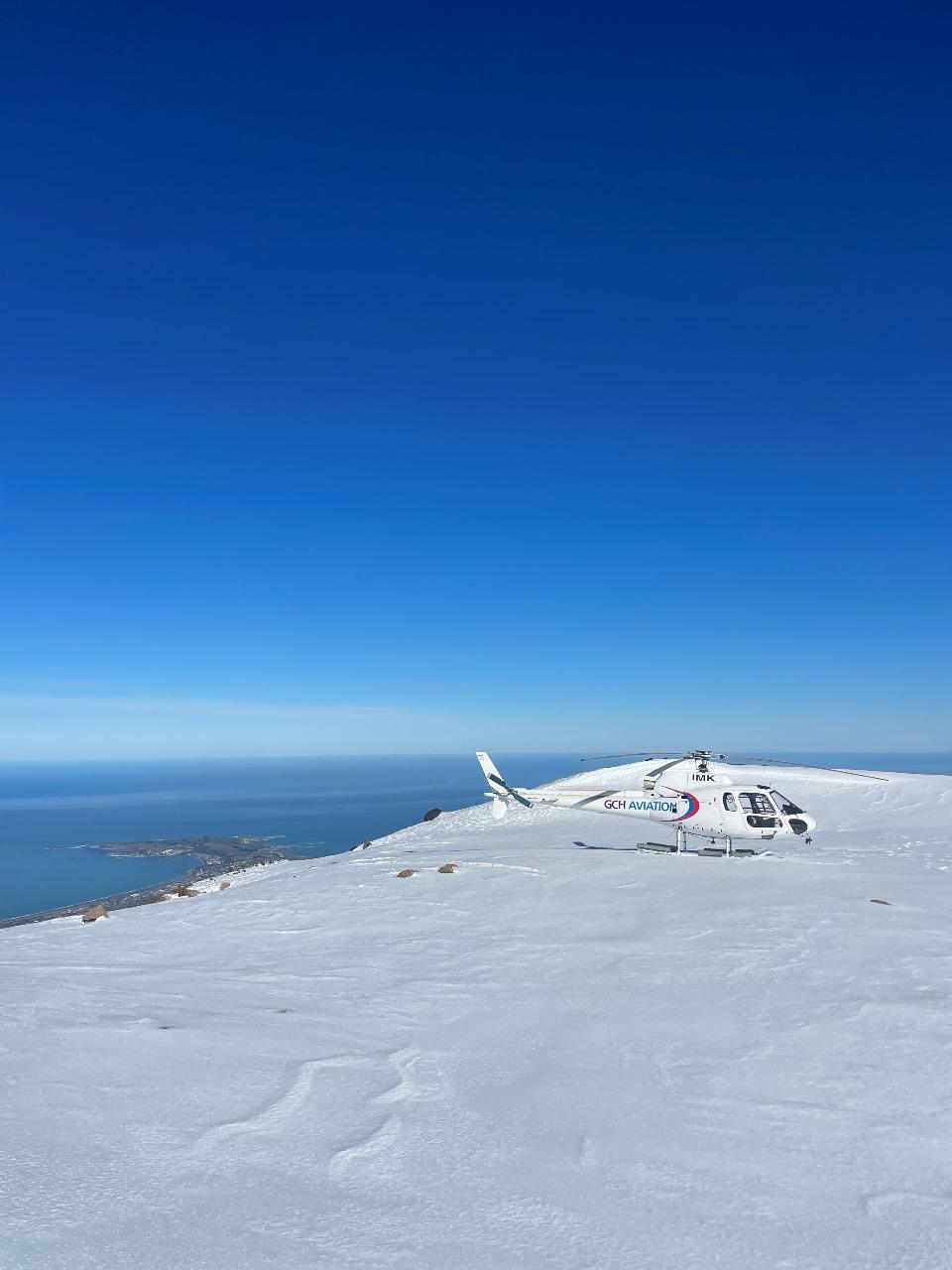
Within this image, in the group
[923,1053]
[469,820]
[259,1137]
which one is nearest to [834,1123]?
[923,1053]

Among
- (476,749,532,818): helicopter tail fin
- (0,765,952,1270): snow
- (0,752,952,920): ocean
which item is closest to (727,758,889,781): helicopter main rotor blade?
Answer: (0,765,952,1270): snow

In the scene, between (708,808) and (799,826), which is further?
(708,808)

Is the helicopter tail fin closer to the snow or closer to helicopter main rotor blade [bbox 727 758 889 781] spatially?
helicopter main rotor blade [bbox 727 758 889 781]

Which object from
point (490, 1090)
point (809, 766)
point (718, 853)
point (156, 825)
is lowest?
point (156, 825)

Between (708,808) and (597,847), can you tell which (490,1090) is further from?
(597,847)

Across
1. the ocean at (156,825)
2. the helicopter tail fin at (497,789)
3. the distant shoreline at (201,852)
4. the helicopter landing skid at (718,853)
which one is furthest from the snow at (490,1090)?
the ocean at (156,825)

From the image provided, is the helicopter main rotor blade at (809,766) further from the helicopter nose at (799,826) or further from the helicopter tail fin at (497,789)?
the helicopter tail fin at (497,789)

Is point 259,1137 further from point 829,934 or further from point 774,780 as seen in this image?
point 774,780

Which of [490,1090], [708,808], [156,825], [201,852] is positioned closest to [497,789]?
[708,808]

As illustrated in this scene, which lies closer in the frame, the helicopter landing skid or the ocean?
the helicopter landing skid
